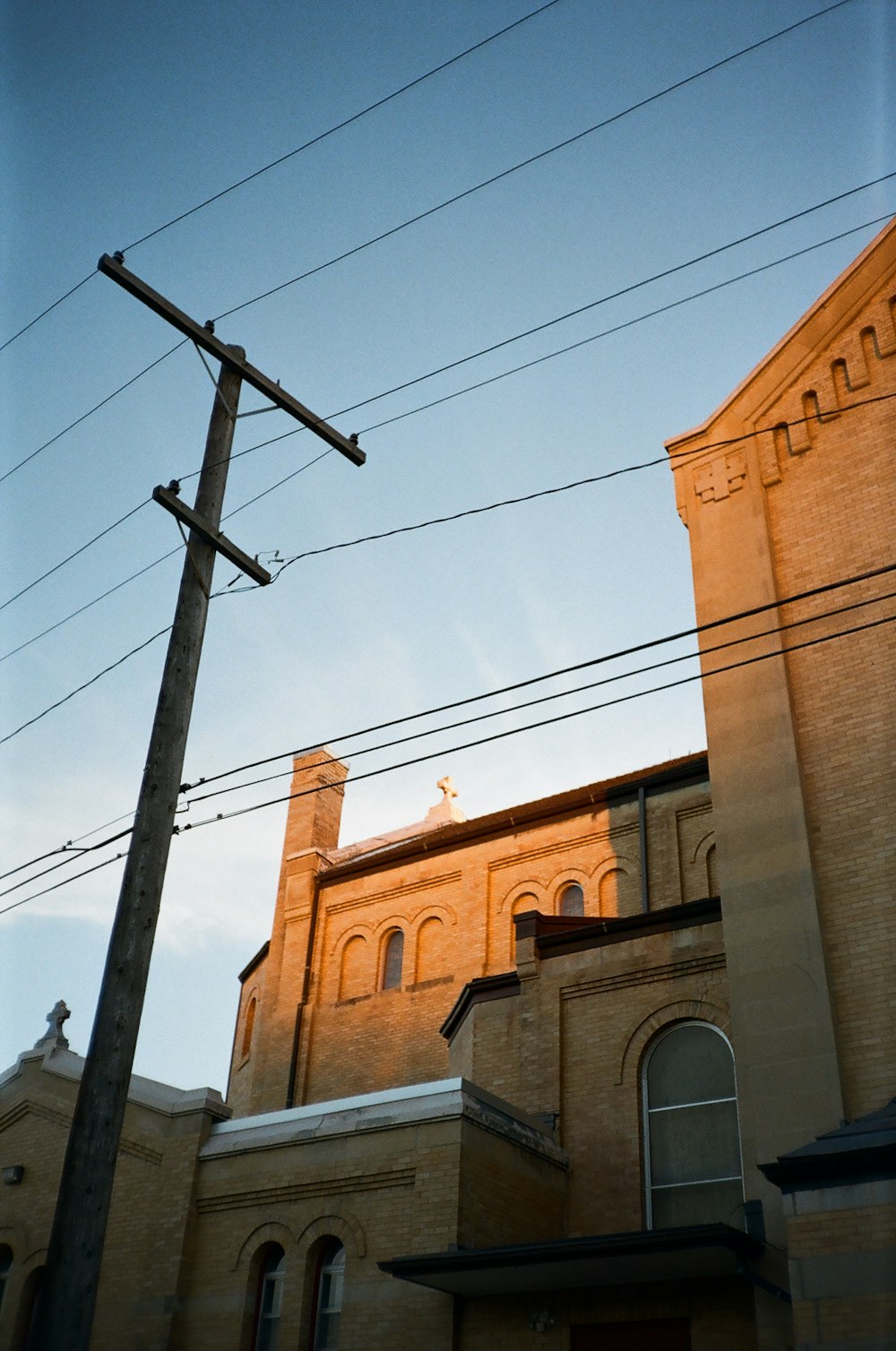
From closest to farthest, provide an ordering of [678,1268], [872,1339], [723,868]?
[872,1339]
[678,1268]
[723,868]

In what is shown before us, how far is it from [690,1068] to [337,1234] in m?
5.63

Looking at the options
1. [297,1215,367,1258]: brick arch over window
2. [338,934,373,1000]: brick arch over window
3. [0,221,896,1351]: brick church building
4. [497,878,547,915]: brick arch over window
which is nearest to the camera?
[0,221,896,1351]: brick church building

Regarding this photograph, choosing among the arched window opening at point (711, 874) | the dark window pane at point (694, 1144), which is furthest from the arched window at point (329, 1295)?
the arched window opening at point (711, 874)

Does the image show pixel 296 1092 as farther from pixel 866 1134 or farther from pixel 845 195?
pixel 845 195

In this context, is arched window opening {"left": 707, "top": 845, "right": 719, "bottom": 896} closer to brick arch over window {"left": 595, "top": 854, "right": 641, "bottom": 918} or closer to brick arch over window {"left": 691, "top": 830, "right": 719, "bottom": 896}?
brick arch over window {"left": 691, "top": 830, "right": 719, "bottom": 896}

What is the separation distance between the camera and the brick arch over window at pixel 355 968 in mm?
31984

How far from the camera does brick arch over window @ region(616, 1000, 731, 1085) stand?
19203 millimetres

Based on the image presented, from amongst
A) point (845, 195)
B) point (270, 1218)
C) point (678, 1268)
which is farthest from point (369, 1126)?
point (845, 195)

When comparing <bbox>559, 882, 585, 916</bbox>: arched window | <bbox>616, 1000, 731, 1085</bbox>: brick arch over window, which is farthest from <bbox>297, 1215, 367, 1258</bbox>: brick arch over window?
<bbox>559, 882, 585, 916</bbox>: arched window

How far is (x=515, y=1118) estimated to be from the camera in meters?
18.4

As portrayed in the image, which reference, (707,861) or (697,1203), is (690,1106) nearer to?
(697,1203)

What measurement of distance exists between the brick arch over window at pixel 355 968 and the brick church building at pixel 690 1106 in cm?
814

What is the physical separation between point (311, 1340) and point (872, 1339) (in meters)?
8.53

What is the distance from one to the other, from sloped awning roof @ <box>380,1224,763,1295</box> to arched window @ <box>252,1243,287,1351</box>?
8.21ft
